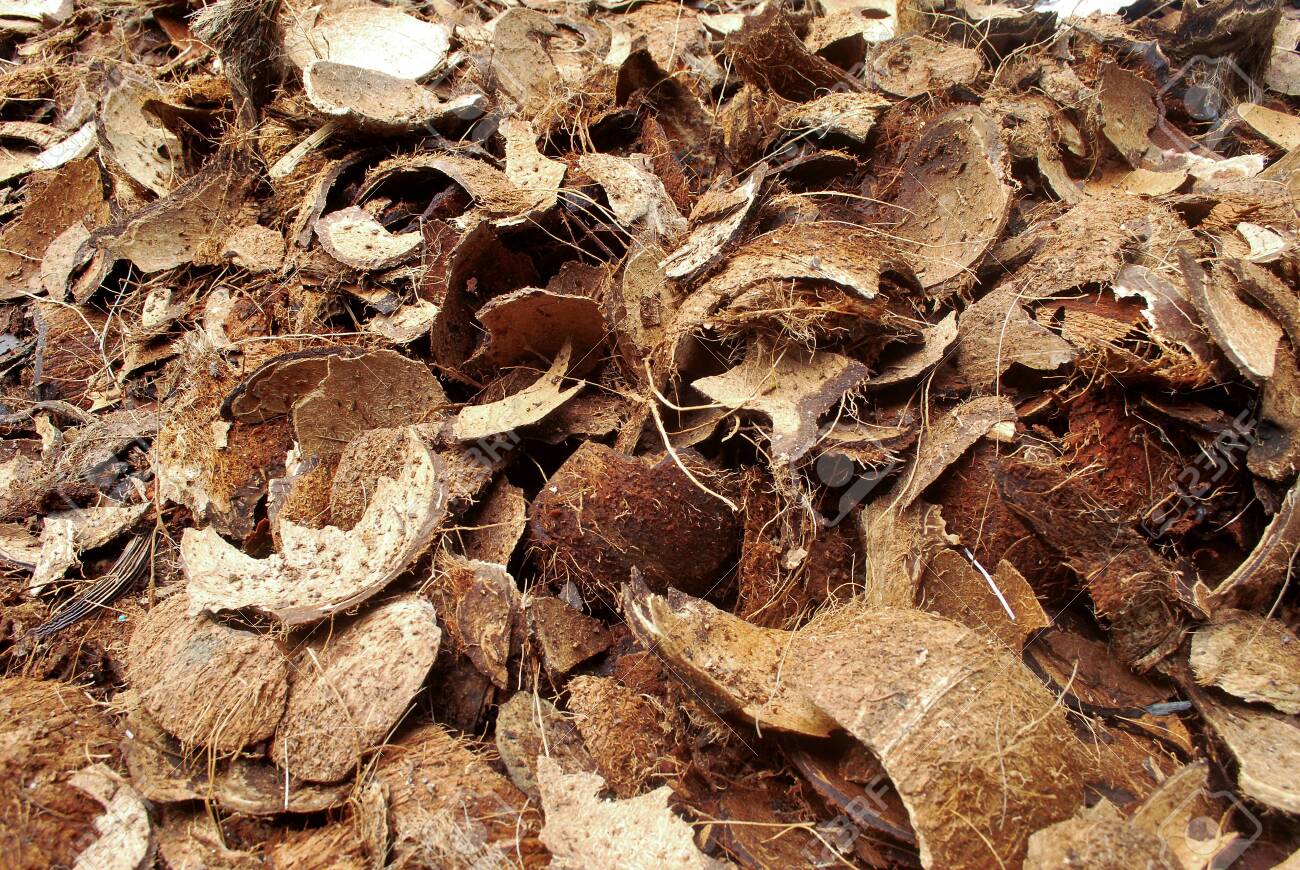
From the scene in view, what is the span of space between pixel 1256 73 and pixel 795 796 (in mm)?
3328

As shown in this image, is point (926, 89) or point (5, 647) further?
point (926, 89)

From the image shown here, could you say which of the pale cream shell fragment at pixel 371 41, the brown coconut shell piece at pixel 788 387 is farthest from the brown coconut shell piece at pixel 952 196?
the pale cream shell fragment at pixel 371 41

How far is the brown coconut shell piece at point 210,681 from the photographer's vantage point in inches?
63.5

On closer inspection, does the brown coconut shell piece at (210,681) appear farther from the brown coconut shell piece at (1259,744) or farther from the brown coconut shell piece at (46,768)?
the brown coconut shell piece at (1259,744)

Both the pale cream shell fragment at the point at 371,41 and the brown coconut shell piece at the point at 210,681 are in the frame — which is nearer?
the brown coconut shell piece at the point at 210,681

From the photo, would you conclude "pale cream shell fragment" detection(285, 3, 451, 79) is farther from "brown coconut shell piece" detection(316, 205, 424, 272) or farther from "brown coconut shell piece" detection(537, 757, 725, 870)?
"brown coconut shell piece" detection(537, 757, 725, 870)

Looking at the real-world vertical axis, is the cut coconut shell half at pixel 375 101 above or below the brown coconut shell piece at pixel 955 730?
above

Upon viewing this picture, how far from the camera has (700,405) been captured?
1978 mm

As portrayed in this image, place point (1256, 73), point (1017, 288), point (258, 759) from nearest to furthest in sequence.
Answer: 1. point (258, 759)
2. point (1017, 288)
3. point (1256, 73)

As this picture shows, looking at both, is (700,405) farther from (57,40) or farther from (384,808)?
(57,40)

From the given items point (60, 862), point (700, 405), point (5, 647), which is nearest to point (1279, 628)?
Result: point (700, 405)

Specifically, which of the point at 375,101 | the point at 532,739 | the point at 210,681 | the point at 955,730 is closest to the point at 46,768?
the point at 210,681

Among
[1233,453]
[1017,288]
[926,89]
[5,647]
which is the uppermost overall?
[926,89]

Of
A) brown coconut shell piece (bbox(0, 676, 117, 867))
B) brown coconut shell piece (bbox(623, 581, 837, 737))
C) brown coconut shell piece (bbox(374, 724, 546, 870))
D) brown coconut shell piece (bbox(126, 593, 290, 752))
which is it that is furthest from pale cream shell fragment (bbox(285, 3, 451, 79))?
brown coconut shell piece (bbox(374, 724, 546, 870))
